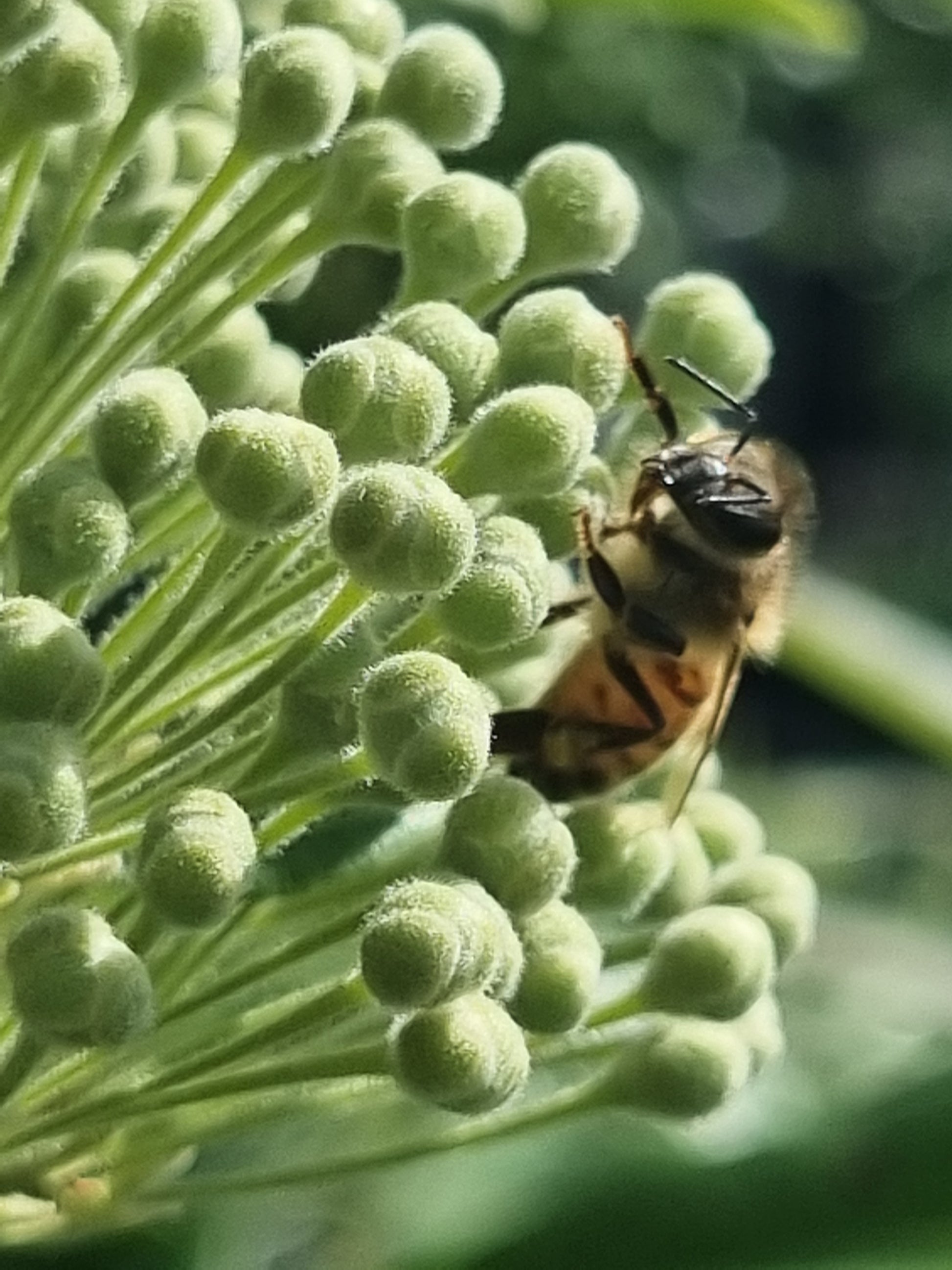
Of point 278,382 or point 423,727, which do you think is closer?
point 423,727

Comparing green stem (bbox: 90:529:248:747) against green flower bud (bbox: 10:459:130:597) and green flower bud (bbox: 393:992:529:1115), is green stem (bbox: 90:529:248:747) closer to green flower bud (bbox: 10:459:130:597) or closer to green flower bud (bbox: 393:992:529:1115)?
green flower bud (bbox: 10:459:130:597)

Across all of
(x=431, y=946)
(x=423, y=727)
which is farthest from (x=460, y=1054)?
(x=423, y=727)

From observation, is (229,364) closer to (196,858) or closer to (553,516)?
(553,516)

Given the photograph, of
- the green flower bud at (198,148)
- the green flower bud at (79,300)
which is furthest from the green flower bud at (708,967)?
the green flower bud at (198,148)

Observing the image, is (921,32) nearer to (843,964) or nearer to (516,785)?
(843,964)

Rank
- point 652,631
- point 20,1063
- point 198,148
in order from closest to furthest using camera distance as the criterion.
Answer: point 20,1063 < point 198,148 < point 652,631

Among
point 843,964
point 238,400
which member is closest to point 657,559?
point 238,400
